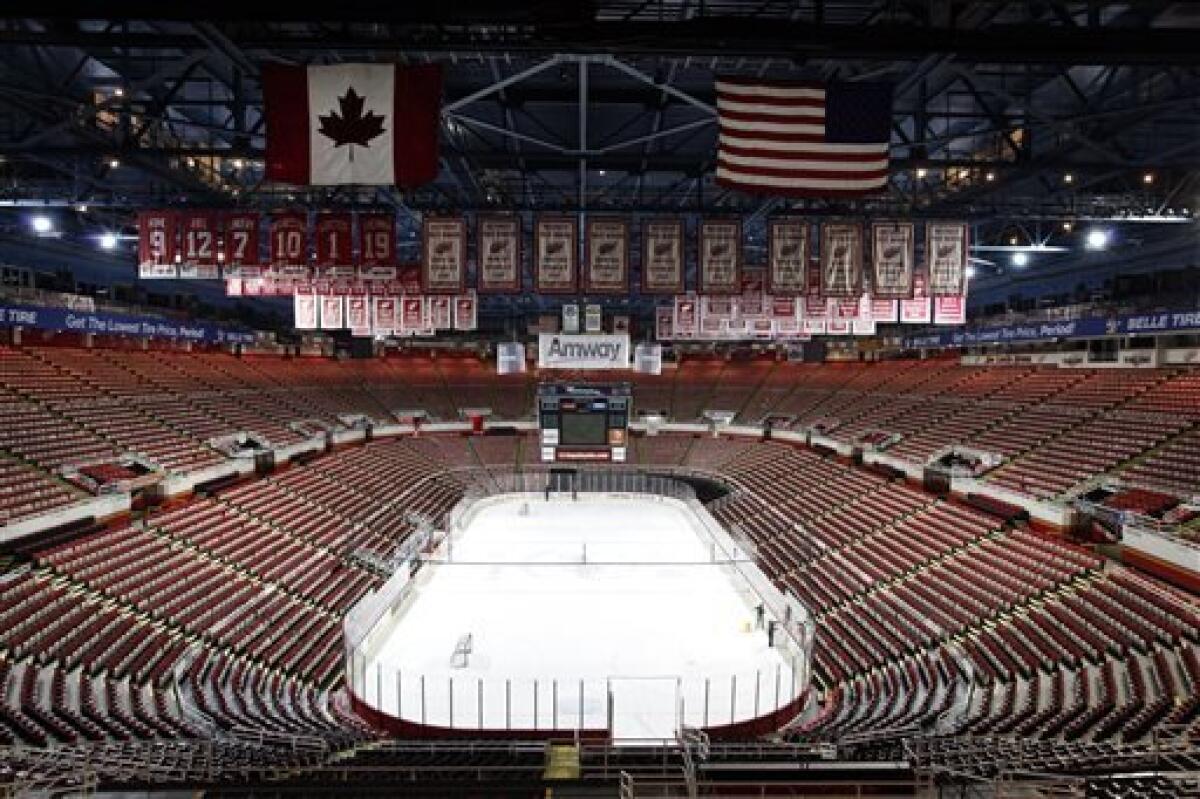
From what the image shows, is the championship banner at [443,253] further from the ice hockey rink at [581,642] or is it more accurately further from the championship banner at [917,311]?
the championship banner at [917,311]

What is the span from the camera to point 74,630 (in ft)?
42.4

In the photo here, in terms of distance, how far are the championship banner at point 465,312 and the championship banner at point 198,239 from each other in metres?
7.99

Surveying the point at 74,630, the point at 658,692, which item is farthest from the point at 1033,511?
→ the point at 74,630

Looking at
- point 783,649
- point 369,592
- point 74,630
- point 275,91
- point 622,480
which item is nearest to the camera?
point 275,91

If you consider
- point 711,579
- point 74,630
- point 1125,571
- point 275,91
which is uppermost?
point 275,91

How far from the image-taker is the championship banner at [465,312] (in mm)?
21734

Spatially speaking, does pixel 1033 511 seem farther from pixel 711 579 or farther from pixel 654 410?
pixel 654 410

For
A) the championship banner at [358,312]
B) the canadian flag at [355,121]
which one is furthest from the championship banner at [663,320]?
the canadian flag at [355,121]

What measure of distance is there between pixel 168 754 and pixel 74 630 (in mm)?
6457

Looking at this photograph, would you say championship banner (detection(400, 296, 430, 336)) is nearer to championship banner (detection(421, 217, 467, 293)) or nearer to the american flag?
championship banner (detection(421, 217, 467, 293))

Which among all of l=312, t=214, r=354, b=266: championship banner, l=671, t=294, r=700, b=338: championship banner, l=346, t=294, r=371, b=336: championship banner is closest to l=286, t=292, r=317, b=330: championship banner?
l=346, t=294, r=371, b=336: championship banner

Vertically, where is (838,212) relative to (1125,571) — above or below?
above

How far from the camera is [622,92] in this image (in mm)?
14109

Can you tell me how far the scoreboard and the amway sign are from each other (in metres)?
6.32
